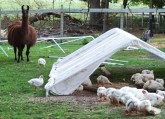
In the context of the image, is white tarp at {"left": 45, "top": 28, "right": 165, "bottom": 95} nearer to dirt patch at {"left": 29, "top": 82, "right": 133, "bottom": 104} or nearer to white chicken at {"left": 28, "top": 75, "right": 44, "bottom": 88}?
dirt patch at {"left": 29, "top": 82, "right": 133, "bottom": 104}

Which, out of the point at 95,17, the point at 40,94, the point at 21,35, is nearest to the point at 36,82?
the point at 40,94

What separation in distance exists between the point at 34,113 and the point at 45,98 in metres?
1.19

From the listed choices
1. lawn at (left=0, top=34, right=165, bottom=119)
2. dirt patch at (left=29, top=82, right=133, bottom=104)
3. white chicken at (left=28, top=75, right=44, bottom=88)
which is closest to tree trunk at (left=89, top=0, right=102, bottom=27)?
lawn at (left=0, top=34, right=165, bottom=119)

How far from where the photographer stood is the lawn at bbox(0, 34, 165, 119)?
8133 mm

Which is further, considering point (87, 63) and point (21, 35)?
point (21, 35)

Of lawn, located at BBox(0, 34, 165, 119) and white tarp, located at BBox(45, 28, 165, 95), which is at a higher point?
white tarp, located at BBox(45, 28, 165, 95)

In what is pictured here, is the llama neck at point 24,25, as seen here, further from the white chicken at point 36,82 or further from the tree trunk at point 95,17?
the tree trunk at point 95,17

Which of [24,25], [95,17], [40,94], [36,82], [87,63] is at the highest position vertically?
[24,25]

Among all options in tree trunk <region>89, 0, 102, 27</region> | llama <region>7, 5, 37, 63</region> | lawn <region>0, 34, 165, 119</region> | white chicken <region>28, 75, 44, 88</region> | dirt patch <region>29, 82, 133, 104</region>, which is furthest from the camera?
tree trunk <region>89, 0, 102, 27</region>

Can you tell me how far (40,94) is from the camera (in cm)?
984

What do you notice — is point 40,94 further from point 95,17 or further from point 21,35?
point 95,17

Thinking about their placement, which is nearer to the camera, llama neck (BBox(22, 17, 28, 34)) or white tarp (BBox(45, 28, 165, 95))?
white tarp (BBox(45, 28, 165, 95))

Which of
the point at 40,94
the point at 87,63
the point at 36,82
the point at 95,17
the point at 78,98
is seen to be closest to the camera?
the point at 78,98

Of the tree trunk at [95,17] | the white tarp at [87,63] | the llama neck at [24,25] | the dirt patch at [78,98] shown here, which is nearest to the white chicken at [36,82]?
the white tarp at [87,63]
